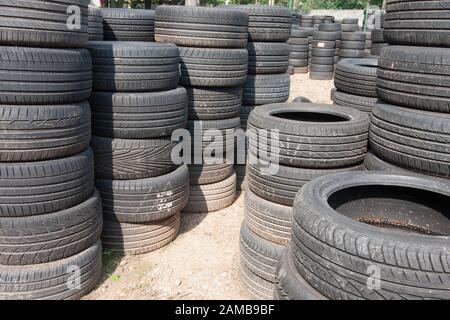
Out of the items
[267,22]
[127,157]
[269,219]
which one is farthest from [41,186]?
[267,22]

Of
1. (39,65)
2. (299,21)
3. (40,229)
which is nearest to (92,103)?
(39,65)

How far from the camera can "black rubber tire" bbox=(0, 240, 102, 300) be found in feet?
11.5

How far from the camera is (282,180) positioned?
374cm

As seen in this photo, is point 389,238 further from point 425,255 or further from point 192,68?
point 192,68

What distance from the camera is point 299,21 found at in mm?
22281

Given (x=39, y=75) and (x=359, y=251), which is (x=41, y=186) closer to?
(x=39, y=75)

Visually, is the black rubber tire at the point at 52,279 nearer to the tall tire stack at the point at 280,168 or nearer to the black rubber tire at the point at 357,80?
the tall tire stack at the point at 280,168

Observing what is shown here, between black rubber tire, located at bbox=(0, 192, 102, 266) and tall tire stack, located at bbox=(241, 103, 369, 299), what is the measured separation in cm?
149

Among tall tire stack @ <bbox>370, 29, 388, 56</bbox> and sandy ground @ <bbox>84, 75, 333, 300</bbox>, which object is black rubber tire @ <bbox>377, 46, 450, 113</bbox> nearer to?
sandy ground @ <bbox>84, 75, 333, 300</bbox>

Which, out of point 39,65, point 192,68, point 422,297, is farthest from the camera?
point 192,68

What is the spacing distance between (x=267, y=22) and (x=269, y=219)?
11.6 feet

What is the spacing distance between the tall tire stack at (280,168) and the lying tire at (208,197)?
164cm
